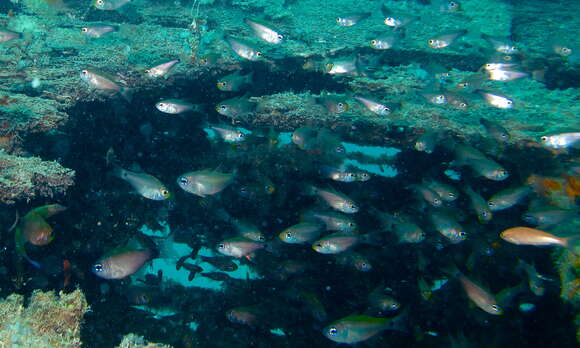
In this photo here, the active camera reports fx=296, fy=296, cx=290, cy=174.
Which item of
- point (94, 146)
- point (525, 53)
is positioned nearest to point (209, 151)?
point (94, 146)

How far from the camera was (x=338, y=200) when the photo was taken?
557cm

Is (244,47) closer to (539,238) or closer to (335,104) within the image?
(335,104)

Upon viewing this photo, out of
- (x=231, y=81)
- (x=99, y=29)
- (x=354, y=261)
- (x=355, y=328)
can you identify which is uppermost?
(x=99, y=29)

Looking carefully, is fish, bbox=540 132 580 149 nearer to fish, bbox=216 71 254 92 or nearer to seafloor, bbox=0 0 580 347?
seafloor, bbox=0 0 580 347

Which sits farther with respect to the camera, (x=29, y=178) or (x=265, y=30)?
(x=265, y=30)

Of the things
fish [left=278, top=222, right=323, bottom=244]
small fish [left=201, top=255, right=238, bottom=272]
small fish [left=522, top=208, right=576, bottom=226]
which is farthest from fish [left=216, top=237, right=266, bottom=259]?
small fish [left=522, top=208, right=576, bottom=226]

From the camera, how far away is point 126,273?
4.33 meters

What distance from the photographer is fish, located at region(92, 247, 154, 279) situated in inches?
166

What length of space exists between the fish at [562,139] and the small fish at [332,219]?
3.60m

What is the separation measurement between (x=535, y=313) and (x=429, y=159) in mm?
3630

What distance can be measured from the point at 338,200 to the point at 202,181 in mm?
2493

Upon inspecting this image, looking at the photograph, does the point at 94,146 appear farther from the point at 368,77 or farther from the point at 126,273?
the point at 368,77

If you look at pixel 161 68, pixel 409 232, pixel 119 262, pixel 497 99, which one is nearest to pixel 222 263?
pixel 119 262

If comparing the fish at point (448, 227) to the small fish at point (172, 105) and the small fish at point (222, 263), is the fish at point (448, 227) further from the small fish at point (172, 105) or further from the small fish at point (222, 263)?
the small fish at point (172, 105)
